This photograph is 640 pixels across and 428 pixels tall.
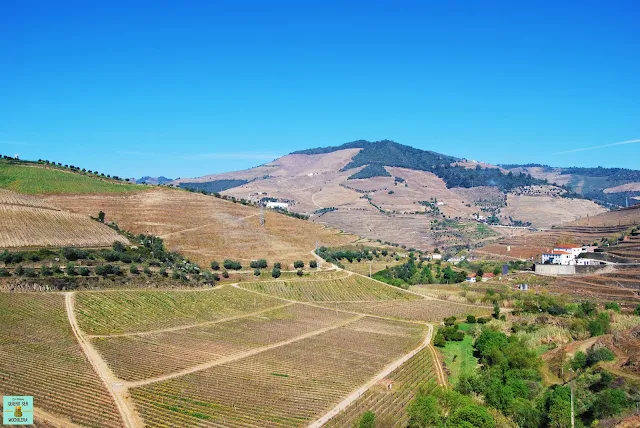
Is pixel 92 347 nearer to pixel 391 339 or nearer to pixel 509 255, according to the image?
pixel 391 339

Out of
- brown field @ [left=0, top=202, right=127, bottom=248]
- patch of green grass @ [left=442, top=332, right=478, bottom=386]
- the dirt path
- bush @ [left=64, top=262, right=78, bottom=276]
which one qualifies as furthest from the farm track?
brown field @ [left=0, top=202, right=127, bottom=248]

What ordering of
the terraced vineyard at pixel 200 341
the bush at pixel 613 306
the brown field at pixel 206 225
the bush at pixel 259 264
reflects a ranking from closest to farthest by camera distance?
1. the terraced vineyard at pixel 200 341
2. the bush at pixel 613 306
3. the bush at pixel 259 264
4. the brown field at pixel 206 225

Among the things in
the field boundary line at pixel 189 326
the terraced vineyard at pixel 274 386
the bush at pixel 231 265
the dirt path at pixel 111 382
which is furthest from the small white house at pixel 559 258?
the dirt path at pixel 111 382

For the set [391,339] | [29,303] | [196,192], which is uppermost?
[196,192]

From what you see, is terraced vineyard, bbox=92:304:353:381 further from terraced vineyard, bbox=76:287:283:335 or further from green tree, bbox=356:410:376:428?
green tree, bbox=356:410:376:428

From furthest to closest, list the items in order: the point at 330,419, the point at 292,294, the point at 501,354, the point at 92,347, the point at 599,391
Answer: the point at 292,294, the point at 501,354, the point at 92,347, the point at 599,391, the point at 330,419

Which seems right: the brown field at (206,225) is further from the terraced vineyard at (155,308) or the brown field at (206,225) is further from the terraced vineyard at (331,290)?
the terraced vineyard at (155,308)

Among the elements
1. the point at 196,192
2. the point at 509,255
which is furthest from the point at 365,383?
the point at 196,192
